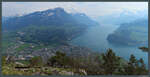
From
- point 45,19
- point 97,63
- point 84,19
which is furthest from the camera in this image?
point 84,19

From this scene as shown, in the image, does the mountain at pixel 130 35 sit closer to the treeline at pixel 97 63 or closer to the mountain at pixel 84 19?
the treeline at pixel 97 63

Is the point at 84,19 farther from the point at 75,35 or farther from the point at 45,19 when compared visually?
the point at 45,19

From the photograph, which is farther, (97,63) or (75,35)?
(75,35)

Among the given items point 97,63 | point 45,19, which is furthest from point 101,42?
point 45,19

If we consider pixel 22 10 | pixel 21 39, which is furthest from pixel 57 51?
pixel 22 10

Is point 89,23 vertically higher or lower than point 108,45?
higher

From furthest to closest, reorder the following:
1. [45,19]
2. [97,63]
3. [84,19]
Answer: [84,19] → [45,19] → [97,63]

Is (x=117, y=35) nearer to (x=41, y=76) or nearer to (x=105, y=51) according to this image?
(x=105, y=51)

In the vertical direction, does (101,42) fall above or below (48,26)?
below

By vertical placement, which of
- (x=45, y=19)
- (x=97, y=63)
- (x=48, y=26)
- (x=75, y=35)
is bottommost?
(x=97, y=63)
